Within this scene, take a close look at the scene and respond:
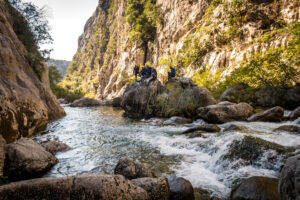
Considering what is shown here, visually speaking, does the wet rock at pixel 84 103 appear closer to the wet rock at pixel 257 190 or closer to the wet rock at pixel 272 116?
the wet rock at pixel 272 116

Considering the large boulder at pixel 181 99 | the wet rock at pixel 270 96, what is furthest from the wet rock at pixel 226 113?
the wet rock at pixel 270 96

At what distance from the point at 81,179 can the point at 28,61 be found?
51.0ft

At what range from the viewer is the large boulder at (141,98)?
1781 centimetres

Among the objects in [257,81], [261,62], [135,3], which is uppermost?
[135,3]

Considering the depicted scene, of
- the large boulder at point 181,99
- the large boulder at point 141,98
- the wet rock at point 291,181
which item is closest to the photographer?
A: the wet rock at point 291,181

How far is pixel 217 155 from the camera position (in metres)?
6.05

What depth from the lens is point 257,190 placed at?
3645 millimetres

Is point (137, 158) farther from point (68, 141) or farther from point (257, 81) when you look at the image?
point (257, 81)

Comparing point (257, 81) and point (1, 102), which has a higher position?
point (257, 81)

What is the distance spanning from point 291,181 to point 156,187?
7.97 ft

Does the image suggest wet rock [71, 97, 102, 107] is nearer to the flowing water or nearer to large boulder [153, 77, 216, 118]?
large boulder [153, 77, 216, 118]

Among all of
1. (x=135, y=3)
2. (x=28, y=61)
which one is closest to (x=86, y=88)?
(x=135, y=3)

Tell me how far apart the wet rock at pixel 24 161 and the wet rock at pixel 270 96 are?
16.1 meters

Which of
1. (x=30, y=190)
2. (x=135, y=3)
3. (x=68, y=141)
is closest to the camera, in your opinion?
(x=30, y=190)
